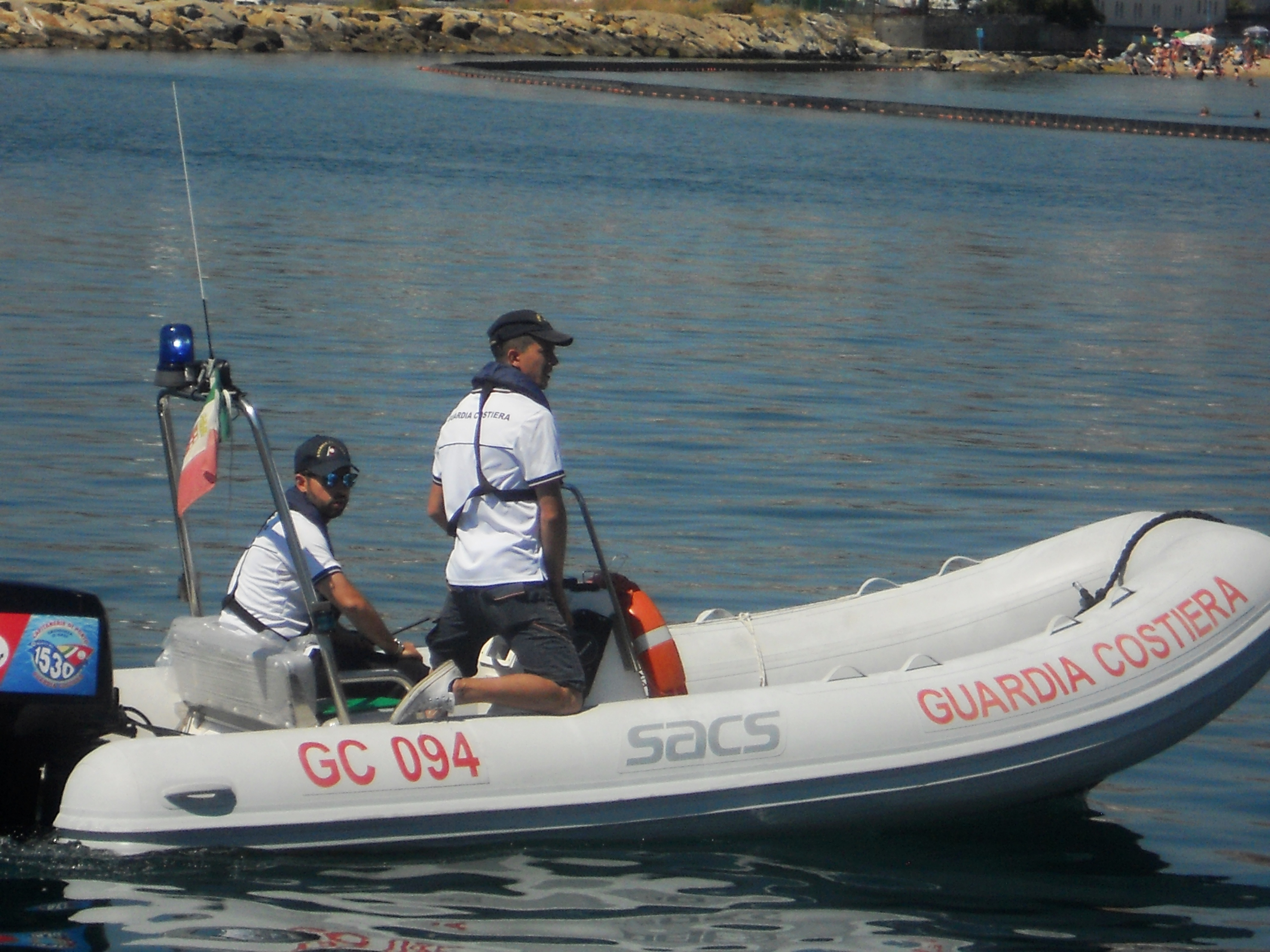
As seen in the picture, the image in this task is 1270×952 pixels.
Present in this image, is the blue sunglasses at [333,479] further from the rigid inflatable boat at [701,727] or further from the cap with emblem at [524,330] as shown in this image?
the cap with emblem at [524,330]

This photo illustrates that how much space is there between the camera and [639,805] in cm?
544

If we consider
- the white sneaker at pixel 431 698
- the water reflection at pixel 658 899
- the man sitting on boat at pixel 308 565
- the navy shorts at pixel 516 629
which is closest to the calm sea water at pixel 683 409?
the water reflection at pixel 658 899

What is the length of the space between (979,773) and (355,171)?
2464cm

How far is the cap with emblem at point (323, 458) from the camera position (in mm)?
5340

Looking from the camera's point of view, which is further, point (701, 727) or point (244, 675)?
point (701, 727)

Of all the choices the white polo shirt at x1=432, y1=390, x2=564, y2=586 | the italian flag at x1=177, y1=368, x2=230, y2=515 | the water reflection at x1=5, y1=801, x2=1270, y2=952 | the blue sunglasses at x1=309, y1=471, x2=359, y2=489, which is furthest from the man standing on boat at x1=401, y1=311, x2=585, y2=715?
the italian flag at x1=177, y1=368, x2=230, y2=515

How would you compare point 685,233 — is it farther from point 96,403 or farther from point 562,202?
point 96,403

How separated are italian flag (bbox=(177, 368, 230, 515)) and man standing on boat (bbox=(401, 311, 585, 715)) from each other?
698mm

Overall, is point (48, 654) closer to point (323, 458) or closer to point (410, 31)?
point (323, 458)

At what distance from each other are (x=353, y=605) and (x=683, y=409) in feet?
25.2

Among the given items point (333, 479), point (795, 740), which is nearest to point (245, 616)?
point (333, 479)

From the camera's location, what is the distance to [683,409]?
42.0ft

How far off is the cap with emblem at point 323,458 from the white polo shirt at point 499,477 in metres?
0.30

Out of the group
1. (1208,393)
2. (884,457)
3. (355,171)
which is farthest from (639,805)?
(355,171)
